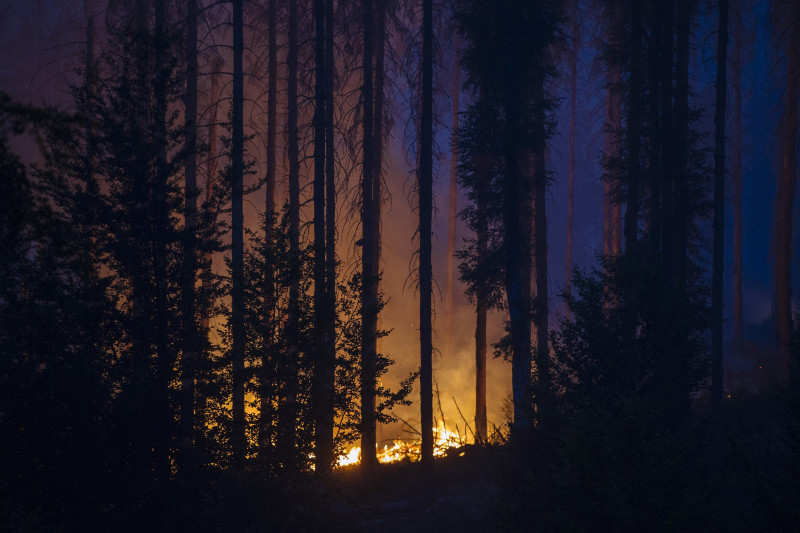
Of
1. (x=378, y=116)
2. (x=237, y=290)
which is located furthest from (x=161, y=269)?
(x=378, y=116)

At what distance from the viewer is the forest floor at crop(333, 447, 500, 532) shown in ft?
33.3

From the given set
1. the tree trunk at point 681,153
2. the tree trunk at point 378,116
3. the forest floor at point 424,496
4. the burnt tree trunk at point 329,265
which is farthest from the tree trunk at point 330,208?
the tree trunk at point 681,153

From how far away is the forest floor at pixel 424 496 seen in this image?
1014cm

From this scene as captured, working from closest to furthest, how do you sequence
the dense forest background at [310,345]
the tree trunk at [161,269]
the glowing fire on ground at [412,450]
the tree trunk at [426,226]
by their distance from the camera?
the dense forest background at [310,345] < the tree trunk at [161,269] < the glowing fire on ground at [412,450] < the tree trunk at [426,226]

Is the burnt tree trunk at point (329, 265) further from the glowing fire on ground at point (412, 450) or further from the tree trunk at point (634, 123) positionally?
the tree trunk at point (634, 123)

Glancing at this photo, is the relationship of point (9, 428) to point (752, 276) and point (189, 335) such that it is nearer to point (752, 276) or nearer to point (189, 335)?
point (189, 335)

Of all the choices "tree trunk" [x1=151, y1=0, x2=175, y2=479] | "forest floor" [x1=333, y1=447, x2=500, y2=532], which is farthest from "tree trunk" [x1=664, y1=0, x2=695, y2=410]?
"tree trunk" [x1=151, y1=0, x2=175, y2=479]

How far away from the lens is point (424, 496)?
1195cm

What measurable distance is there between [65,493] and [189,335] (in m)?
2.76

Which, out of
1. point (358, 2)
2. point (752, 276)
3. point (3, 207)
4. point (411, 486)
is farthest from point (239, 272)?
point (752, 276)

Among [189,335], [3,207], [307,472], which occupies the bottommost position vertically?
[307,472]

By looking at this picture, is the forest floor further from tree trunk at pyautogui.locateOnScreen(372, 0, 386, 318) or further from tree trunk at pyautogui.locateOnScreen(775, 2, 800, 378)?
tree trunk at pyautogui.locateOnScreen(775, 2, 800, 378)

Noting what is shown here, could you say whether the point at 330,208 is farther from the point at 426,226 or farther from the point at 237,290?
the point at 237,290

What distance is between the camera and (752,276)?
48.7 metres
